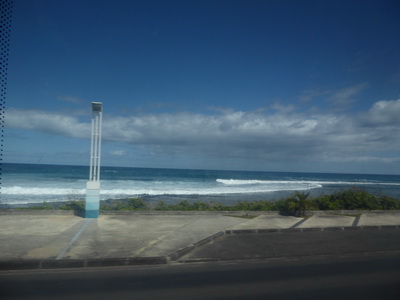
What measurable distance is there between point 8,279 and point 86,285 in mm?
1475

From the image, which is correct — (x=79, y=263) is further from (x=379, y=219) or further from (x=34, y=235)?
(x=379, y=219)

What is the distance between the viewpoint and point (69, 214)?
33.1ft

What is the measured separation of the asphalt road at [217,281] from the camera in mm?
4305

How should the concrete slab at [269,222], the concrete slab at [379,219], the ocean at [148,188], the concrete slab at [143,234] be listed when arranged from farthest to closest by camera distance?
the ocean at [148,188] < the concrete slab at [379,219] < the concrete slab at [269,222] < the concrete slab at [143,234]

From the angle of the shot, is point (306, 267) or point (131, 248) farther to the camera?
point (131, 248)

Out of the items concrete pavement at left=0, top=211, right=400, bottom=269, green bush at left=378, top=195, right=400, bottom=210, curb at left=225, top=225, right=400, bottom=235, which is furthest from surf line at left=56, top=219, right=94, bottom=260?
green bush at left=378, top=195, right=400, bottom=210

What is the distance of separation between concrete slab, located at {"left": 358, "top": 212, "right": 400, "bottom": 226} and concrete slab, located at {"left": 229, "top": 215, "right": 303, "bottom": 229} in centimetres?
255

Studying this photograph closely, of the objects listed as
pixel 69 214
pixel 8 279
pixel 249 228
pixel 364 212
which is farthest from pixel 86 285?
pixel 364 212

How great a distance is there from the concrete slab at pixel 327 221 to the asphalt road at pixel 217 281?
3.58 m

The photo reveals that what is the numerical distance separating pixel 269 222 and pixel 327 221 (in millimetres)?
2401

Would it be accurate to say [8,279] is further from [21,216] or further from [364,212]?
[364,212]

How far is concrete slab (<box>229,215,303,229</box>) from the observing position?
9.21 m

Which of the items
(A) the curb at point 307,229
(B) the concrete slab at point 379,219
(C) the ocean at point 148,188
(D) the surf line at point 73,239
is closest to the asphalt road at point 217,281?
(D) the surf line at point 73,239

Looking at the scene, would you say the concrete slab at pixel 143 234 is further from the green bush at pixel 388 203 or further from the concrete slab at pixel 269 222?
the green bush at pixel 388 203
